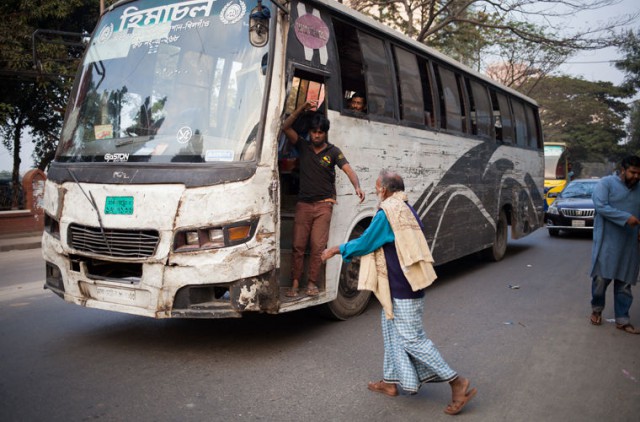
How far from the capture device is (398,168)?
6.60m

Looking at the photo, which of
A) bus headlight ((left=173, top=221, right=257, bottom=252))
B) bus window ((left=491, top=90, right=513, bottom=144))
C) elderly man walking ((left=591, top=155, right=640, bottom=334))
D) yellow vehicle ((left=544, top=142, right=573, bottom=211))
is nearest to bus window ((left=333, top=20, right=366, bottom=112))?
bus headlight ((left=173, top=221, right=257, bottom=252))

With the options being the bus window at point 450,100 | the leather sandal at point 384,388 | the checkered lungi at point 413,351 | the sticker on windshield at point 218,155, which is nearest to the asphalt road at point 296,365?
the leather sandal at point 384,388

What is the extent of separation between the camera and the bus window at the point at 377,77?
241 inches

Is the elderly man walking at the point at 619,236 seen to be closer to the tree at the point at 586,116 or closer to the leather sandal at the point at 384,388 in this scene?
the leather sandal at the point at 384,388

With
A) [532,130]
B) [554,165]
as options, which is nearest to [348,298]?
[532,130]

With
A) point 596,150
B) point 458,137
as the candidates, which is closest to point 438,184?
point 458,137

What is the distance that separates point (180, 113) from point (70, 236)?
141 centimetres

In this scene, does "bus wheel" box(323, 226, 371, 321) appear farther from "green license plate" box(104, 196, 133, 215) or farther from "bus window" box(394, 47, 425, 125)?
"green license plate" box(104, 196, 133, 215)

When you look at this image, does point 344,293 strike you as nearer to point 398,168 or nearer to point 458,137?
point 398,168

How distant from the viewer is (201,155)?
455cm

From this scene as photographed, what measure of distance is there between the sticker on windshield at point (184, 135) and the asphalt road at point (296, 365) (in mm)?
1784

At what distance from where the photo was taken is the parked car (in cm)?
1445

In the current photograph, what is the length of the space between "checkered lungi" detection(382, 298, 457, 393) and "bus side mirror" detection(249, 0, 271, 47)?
2447 mm

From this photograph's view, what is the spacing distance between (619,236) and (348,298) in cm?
286
